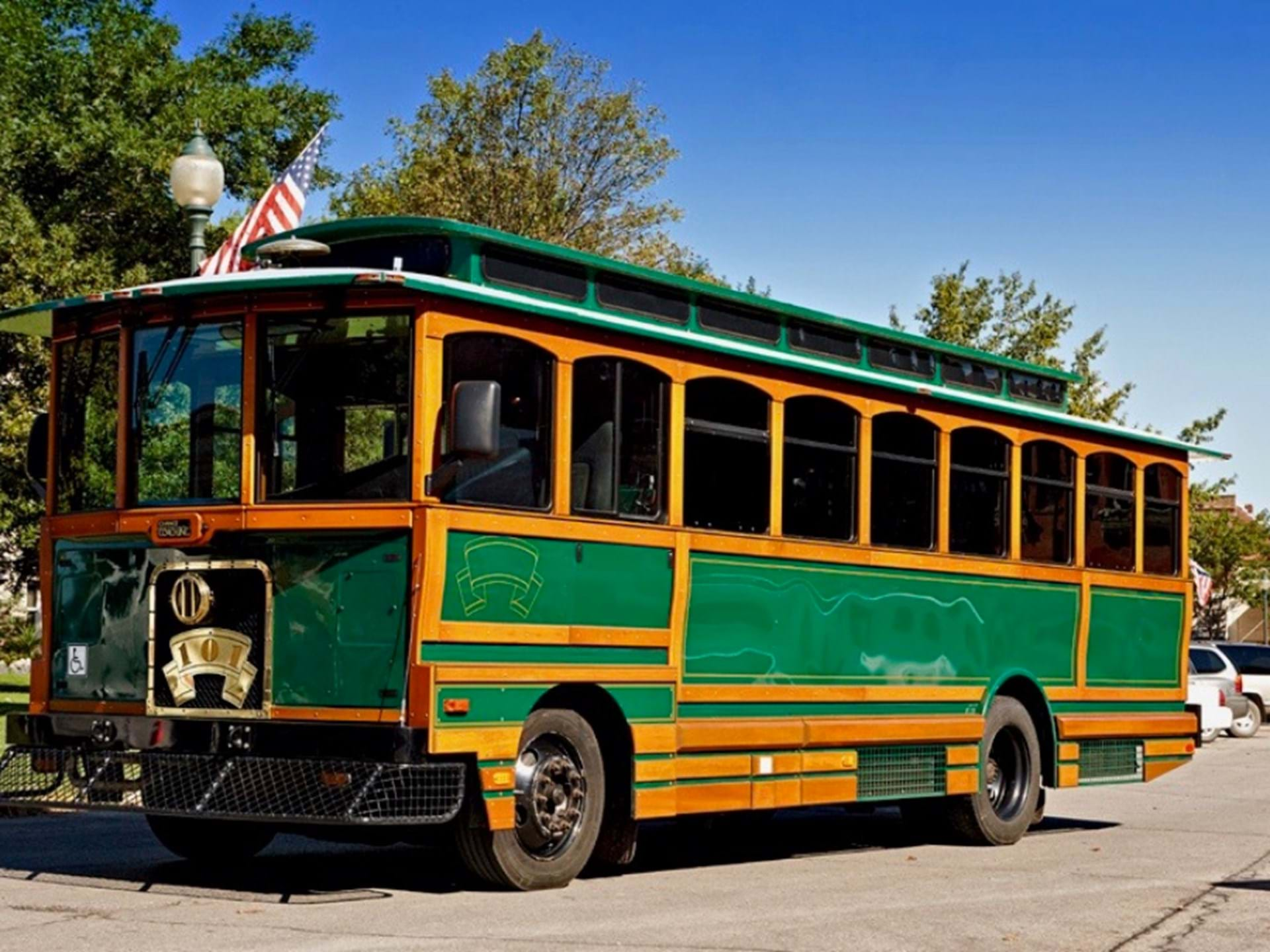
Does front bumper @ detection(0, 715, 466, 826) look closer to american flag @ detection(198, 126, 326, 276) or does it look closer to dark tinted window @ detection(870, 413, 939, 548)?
dark tinted window @ detection(870, 413, 939, 548)

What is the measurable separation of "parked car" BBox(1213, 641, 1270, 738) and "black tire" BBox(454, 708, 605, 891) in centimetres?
2768

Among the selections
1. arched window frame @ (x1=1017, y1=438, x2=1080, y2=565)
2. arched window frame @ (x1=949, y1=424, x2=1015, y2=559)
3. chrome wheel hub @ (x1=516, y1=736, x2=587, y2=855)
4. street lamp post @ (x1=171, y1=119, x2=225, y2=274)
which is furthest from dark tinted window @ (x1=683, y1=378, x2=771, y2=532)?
street lamp post @ (x1=171, y1=119, x2=225, y2=274)

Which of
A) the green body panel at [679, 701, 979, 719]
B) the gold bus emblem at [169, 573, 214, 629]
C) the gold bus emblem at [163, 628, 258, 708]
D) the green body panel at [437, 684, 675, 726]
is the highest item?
the gold bus emblem at [169, 573, 214, 629]

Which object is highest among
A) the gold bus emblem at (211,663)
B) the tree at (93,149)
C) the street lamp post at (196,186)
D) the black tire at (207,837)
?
the tree at (93,149)

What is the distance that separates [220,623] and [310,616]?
21.6 inches

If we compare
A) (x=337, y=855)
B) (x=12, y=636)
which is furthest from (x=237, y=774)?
(x=12, y=636)

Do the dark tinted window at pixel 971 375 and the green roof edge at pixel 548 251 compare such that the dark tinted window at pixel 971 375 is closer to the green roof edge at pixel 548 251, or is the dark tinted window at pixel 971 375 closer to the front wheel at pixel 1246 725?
the green roof edge at pixel 548 251

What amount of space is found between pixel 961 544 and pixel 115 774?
22.1 ft

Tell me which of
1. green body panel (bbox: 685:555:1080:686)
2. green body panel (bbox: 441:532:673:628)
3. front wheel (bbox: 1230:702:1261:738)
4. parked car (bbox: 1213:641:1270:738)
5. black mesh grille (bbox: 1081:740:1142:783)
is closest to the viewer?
green body panel (bbox: 441:532:673:628)

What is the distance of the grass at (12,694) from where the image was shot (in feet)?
83.8

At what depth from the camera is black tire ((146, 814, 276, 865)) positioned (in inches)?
509

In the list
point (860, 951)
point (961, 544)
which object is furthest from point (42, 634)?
point (961, 544)

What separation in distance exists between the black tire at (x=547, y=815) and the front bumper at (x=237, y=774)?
0.56m

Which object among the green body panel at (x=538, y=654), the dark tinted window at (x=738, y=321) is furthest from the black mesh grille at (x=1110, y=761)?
the green body panel at (x=538, y=654)
